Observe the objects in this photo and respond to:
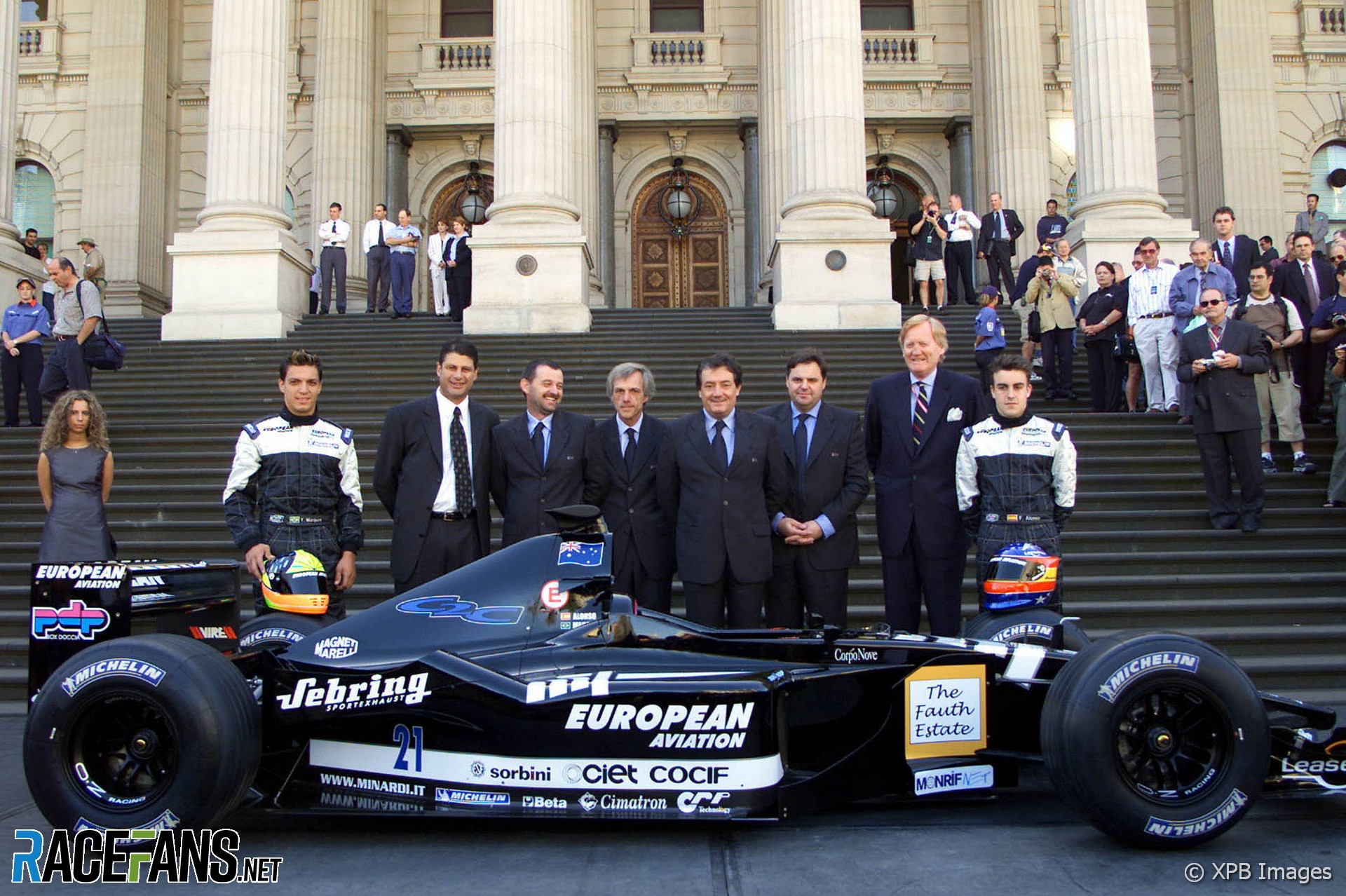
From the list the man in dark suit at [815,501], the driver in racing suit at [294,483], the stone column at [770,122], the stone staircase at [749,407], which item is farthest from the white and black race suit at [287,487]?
the stone column at [770,122]

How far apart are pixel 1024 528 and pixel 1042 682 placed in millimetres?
1167

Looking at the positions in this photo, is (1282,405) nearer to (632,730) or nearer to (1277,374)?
(1277,374)

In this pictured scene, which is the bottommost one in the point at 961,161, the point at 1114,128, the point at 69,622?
the point at 69,622

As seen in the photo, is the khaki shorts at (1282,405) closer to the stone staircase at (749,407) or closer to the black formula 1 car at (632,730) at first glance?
the stone staircase at (749,407)

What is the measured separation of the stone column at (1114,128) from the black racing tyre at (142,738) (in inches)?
556

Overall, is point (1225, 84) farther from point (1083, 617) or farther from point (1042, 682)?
point (1042, 682)

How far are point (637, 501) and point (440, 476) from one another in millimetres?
1094

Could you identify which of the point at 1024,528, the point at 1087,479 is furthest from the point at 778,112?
the point at 1024,528

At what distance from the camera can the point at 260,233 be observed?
52.4 ft

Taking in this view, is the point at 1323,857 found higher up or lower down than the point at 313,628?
lower down

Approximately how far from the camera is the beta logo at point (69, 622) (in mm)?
4773

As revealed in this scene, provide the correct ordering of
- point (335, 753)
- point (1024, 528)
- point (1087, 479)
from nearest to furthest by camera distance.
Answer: point (335, 753) < point (1024, 528) < point (1087, 479)

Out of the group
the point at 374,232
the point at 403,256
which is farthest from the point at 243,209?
the point at 403,256

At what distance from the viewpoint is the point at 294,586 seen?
5082 mm
